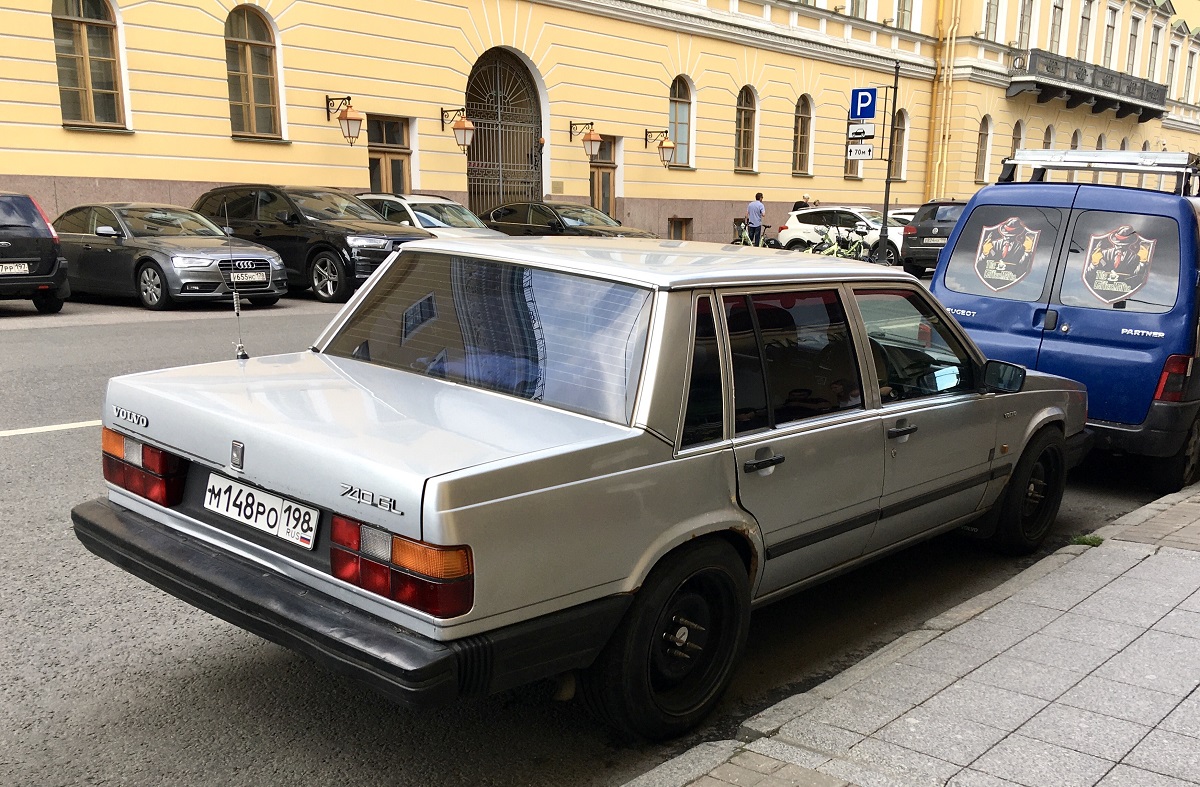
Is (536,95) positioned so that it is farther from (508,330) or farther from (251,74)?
(508,330)

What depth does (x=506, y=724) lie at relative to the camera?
3.45 metres

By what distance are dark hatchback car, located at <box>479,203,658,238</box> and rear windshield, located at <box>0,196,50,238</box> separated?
8771 mm

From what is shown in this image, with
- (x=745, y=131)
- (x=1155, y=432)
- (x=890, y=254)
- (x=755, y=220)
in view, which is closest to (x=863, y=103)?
(x=890, y=254)

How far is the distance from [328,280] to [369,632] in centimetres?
1354

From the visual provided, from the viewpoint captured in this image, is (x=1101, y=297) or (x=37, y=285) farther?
(x=37, y=285)

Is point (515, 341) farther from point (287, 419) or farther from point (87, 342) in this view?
point (87, 342)

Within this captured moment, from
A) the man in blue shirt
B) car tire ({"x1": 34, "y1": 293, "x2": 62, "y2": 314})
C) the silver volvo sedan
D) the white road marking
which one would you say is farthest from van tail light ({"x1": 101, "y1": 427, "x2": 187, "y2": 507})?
the man in blue shirt

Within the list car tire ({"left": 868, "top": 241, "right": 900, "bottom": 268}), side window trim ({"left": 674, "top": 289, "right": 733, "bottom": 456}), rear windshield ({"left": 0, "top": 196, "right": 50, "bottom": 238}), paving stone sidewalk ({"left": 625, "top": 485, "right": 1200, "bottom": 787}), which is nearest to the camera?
paving stone sidewalk ({"left": 625, "top": 485, "right": 1200, "bottom": 787})

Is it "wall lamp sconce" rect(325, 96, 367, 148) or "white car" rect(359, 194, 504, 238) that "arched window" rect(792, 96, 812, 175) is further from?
"white car" rect(359, 194, 504, 238)

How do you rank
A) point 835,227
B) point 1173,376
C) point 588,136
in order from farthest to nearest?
point 835,227 → point 588,136 → point 1173,376

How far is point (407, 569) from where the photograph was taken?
2.66 m

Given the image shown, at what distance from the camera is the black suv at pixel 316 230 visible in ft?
49.5

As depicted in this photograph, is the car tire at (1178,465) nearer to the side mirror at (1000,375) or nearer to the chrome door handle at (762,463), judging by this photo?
the side mirror at (1000,375)

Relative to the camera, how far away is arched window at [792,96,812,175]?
32969 mm
